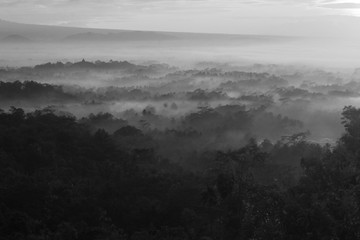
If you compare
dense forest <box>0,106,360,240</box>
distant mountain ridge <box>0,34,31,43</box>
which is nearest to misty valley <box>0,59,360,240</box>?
dense forest <box>0,106,360,240</box>

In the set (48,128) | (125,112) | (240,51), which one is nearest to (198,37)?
(240,51)

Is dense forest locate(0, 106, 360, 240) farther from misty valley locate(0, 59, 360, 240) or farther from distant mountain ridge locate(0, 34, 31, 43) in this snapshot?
distant mountain ridge locate(0, 34, 31, 43)

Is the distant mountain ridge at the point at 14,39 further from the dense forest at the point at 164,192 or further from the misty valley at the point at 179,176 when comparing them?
the dense forest at the point at 164,192

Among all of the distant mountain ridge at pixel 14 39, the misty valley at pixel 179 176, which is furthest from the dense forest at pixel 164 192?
the distant mountain ridge at pixel 14 39

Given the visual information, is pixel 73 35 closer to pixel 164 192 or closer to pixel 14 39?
pixel 14 39

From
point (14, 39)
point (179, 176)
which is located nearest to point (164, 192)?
point (179, 176)

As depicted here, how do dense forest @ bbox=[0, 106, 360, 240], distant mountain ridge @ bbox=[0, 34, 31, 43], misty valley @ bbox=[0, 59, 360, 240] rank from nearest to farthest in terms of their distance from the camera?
dense forest @ bbox=[0, 106, 360, 240], misty valley @ bbox=[0, 59, 360, 240], distant mountain ridge @ bbox=[0, 34, 31, 43]

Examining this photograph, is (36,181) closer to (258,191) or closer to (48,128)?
(258,191)
